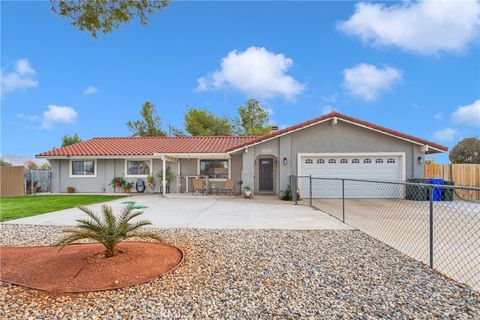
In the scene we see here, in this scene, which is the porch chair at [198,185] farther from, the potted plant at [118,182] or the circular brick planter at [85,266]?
the circular brick planter at [85,266]

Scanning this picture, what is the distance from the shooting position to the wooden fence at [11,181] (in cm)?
1745

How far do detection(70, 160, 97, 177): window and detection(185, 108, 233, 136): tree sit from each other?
55.1 ft

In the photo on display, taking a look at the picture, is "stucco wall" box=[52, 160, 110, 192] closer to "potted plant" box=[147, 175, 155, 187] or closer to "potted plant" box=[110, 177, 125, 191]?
"potted plant" box=[110, 177, 125, 191]

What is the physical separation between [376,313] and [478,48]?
589 inches

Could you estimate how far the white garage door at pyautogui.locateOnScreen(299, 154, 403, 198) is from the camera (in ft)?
47.6

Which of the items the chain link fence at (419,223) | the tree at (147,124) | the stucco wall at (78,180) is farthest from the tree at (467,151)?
the stucco wall at (78,180)

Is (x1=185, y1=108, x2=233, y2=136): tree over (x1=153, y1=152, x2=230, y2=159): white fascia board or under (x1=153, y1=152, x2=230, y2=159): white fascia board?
over

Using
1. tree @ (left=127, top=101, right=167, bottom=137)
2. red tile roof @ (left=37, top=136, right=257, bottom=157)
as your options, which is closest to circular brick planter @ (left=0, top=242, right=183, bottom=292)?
red tile roof @ (left=37, top=136, right=257, bottom=157)

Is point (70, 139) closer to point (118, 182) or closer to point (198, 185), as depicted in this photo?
point (118, 182)

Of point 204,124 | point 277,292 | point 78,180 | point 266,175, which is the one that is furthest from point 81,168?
point 277,292

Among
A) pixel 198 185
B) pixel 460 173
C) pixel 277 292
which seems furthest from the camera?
pixel 198 185

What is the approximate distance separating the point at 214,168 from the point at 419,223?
1236 centimetres

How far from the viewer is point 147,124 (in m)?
35.1

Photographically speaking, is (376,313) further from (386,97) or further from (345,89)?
(345,89)
